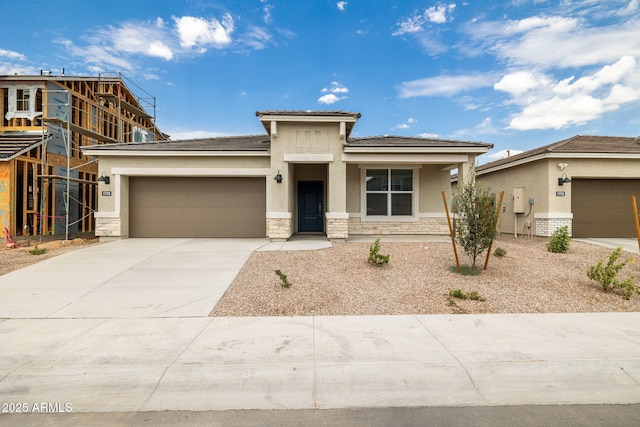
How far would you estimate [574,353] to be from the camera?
153 inches

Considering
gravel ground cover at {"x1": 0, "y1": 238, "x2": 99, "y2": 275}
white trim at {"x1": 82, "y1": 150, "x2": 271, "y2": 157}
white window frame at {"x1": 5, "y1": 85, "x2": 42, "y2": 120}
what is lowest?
gravel ground cover at {"x1": 0, "y1": 238, "x2": 99, "y2": 275}

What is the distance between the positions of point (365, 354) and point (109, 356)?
302 centimetres

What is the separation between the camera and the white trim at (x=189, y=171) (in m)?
12.0

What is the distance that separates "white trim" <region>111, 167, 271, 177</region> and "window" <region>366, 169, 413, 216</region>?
4306 millimetres

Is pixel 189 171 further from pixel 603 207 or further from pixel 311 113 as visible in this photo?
pixel 603 207

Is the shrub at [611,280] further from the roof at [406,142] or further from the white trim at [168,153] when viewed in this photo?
the white trim at [168,153]

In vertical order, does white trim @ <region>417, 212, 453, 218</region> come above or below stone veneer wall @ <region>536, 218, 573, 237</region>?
above

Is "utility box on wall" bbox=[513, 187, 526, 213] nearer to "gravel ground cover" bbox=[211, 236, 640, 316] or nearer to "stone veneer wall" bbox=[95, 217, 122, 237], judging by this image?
"gravel ground cover" bbox=[211, 236, 640, 316]

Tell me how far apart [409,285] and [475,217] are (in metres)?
2.17

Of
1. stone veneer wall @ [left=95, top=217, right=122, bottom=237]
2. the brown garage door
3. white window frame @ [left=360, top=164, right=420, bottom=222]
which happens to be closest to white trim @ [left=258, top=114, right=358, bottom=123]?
the brown garage door

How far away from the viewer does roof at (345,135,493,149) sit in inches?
466

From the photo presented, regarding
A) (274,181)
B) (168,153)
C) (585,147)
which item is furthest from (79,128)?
(585,147)

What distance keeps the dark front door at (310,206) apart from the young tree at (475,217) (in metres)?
7.82

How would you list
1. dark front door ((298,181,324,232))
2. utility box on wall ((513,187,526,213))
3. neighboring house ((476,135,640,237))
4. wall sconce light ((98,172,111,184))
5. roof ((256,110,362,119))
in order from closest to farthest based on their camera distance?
roof ((256,110,362,119))
wall sconce light ((98,172,111,184))
neighboring house ((476,135,640,237))
utility box on wall ((513,187,526,213))
dark front door ((298,181,324,232))
